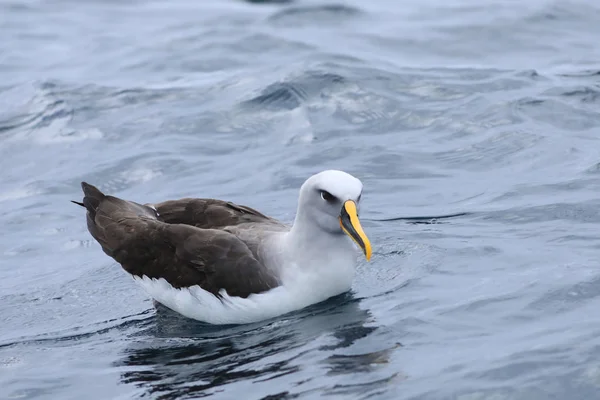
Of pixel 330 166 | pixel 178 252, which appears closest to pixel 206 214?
pixel 178 252

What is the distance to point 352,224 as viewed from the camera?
8.07 m

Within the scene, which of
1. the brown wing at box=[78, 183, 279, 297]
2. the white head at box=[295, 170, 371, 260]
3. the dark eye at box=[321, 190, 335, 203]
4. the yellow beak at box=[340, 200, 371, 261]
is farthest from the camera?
the brown wing at box=[78, 183, 279, 297]

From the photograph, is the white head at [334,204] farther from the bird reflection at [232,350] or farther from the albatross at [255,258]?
the bird reflection at [232,350]

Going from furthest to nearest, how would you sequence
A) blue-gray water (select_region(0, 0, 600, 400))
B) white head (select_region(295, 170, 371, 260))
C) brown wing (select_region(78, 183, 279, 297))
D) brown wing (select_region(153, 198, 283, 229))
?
1. brown wing (select_region(153, 198, 283, 229))
2. brown wing (select_region(78, 183, 279, 297))
3. white head (select_region(295, 170, 371, 260))
4. blue-gray water (select_region(0, 0, 600, 400))

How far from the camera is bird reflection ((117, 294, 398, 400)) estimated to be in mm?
7195

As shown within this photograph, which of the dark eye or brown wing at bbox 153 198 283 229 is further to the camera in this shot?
brown wing at bbox 153 198 283 229

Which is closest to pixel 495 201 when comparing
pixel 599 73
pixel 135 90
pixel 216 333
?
pixel 216 333

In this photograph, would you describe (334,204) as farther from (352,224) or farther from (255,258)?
(255,258)

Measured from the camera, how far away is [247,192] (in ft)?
39.8

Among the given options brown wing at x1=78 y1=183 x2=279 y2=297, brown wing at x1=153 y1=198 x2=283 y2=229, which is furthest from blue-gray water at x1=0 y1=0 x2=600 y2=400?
brown wing at x1=153 y1=198 x2=283 y2=229

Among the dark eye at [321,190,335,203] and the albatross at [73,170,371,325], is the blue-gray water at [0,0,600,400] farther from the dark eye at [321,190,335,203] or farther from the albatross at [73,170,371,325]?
the dark eye at [321,190,335,203]

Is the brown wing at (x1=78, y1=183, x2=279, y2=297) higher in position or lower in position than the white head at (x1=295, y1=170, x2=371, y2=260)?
lower

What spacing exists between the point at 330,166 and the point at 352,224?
4.69m

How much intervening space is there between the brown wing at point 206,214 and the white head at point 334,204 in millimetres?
884
